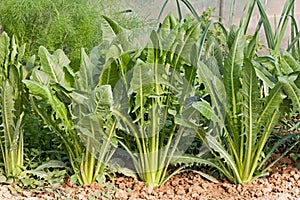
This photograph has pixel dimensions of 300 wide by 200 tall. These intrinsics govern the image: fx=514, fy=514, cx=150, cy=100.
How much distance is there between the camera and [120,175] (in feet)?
7.20

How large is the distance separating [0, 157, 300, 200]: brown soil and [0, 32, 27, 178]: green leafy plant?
0.39 ft

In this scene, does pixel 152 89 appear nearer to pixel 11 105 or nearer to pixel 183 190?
pixel 183 190

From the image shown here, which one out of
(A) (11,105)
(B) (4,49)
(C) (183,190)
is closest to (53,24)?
(B) (4,49)

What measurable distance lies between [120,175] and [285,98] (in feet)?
2.48

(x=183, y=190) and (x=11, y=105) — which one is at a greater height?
(x=11, y=105)

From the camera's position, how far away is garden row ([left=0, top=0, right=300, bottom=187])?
1.91 metres

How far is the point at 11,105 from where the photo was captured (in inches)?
78.4

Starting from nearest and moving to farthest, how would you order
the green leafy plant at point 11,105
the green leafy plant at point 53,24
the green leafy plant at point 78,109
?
the green leafy plant at point 78,109, the green leafy plant at point 11,105, the green leafy plant at point 53,24

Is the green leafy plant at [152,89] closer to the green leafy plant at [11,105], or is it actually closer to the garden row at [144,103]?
the garden row at [144,103]

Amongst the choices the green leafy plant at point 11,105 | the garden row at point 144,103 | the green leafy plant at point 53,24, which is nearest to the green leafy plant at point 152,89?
the garden row at point 144,103

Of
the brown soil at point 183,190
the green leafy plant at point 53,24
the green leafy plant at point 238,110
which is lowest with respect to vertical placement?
the brown soil at point 183,190

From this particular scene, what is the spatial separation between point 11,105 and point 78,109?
27cm

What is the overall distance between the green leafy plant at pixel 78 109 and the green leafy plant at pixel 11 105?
8 centimetres

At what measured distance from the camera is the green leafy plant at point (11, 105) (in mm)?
1976
